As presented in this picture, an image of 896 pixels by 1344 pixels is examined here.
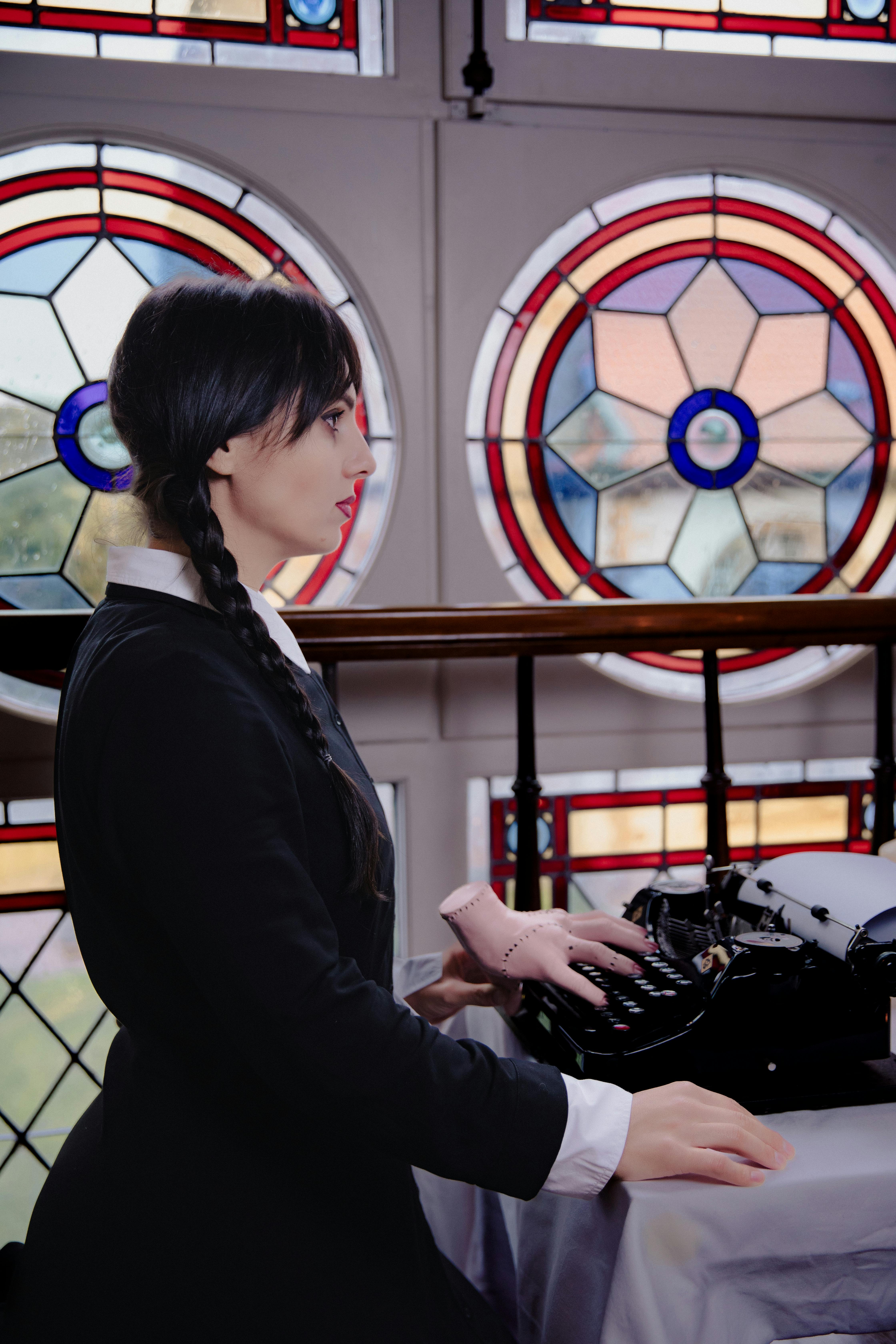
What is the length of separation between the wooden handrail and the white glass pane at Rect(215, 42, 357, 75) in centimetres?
119

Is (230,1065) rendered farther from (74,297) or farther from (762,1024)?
(74,297)

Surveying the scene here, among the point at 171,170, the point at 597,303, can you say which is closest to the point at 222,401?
the point at 171,170

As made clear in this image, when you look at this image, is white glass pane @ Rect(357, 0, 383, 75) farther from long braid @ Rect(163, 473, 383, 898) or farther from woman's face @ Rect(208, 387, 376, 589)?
long braid @ Rect(163, 473, 383, 898)

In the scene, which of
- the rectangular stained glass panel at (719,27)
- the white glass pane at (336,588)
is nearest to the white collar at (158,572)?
the white glass pane at (336,588)

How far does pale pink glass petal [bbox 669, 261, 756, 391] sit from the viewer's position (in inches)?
87.0

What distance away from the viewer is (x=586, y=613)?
1.66 metres

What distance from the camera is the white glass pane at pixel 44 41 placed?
1.92 metres

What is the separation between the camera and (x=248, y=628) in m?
0.81

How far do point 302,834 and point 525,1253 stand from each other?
488 millimetres

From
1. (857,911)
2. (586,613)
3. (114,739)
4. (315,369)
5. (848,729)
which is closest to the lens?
(114,739)

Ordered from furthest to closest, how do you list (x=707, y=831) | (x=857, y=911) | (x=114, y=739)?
1. (x=707, y=831)
2. (x=857, y=911)
3. (x=114, y=739)

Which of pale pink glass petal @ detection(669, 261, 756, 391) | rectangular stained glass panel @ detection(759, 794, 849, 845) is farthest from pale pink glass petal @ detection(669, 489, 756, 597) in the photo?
rectangular stained glass panel @ detection(759, 794, 849, 845)

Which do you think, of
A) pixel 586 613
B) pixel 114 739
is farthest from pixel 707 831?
pixel 114 739

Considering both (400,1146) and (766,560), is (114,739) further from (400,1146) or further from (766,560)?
(766,560)
